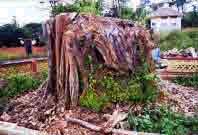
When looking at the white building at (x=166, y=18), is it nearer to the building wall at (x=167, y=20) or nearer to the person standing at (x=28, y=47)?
the building wall at (x=167, y=20)

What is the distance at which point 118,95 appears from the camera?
709 cm

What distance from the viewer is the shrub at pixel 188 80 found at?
1026 centimetres

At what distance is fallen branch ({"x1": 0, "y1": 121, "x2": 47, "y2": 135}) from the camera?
21.6 feet

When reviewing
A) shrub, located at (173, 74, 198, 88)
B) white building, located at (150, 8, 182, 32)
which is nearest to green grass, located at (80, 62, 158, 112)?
shrub, located at (173, 74, 198, 88)

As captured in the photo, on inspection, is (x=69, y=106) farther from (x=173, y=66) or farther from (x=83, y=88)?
(x=173, y=66)

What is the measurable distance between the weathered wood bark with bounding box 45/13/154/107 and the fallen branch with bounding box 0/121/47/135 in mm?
867

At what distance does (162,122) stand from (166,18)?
2120 cm

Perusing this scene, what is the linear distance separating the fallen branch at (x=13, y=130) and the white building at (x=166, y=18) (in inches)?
745

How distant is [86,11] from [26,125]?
2550mm

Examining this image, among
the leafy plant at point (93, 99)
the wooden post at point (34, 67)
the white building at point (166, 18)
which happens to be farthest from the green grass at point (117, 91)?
the white building at point (166, 18)

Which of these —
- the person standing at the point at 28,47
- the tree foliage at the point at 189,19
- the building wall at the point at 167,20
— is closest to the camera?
the person standing at the point at 28,47

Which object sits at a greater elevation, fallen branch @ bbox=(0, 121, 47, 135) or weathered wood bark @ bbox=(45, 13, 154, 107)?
weathered wood bark @ bbox=(45, 13, 154, 107)

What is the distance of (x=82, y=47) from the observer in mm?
7184

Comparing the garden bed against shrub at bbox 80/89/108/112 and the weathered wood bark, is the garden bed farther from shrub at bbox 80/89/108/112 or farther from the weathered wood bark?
the weathered wood bark
